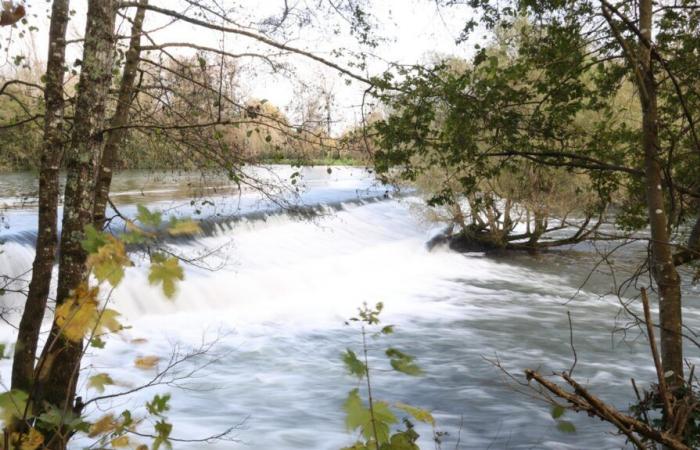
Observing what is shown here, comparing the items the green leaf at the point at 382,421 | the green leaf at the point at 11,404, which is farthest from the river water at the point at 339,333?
the green leaf at the point at 11,404

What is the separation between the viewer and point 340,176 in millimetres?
36812

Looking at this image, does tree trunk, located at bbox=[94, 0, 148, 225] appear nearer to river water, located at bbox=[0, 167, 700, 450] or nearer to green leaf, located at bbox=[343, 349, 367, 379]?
river water, located at bbox=[0, 167, 700, 450]

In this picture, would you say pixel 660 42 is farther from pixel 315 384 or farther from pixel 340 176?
pixel 340 176

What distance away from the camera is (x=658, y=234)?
4.39 metres

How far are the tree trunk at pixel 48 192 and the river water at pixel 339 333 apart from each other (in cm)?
118

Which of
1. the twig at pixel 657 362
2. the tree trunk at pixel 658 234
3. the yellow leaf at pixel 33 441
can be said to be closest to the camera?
the twig at pixel 657 362

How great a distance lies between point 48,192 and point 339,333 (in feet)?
22.6

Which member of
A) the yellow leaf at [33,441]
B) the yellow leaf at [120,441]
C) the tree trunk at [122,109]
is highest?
the tree trunk at [122,109]

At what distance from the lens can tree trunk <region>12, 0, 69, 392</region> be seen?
394cm

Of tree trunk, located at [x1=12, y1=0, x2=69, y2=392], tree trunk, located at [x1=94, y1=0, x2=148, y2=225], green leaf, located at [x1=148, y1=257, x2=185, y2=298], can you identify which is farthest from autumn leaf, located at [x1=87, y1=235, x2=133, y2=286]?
tree trunk, located at [x1=94, y1=0, x2=148, y2=225]

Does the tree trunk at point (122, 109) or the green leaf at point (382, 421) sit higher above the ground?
the tree trunk at point (122, 109)

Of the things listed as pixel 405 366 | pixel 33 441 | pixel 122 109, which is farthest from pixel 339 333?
pixel 405 366

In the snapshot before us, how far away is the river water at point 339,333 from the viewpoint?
6.80 metres

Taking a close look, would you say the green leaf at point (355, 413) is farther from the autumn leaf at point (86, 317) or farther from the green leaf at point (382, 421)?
the autumn leaf at point (86, 317)
